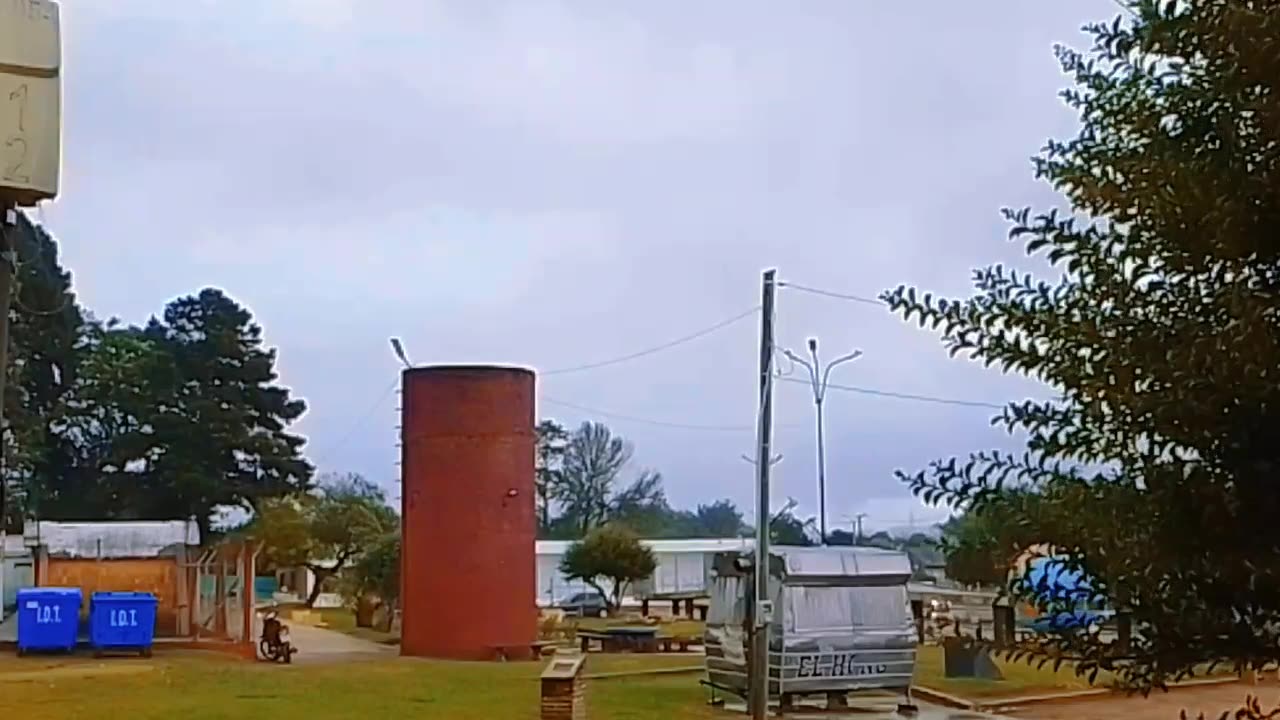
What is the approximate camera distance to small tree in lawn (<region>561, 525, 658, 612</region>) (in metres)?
46.1

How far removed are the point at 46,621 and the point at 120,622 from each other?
4.59ft

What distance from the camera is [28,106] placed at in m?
1.98

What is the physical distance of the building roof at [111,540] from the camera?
34344 mm

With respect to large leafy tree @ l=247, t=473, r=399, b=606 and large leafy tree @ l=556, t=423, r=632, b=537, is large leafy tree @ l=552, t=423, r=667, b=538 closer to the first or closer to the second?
large leafy tree @ l=556, t=423, r=632, b=537

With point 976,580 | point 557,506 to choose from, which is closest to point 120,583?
point 976,580

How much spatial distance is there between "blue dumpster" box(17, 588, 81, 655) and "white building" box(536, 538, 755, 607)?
28.3m

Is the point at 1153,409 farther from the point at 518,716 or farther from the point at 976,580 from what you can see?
the point at 518,716

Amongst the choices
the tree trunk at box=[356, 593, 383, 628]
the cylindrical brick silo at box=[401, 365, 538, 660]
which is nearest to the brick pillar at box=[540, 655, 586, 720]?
the cylindrical brick silo at box=[401, 365, 538, 660]

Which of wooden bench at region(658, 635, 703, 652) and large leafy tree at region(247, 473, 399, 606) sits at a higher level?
large leafy tree at region(247, 473, 399, 606)

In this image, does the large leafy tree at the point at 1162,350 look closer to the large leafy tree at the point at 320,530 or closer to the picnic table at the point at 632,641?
the picnic table at the point at 632,641

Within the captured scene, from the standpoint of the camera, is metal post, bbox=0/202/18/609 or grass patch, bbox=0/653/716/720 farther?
grass patch, bbox=0/653/716/720

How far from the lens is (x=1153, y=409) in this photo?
2818 mm

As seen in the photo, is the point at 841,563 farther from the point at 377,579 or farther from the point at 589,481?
the point at 589,481

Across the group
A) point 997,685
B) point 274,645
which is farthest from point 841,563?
point 274,645
